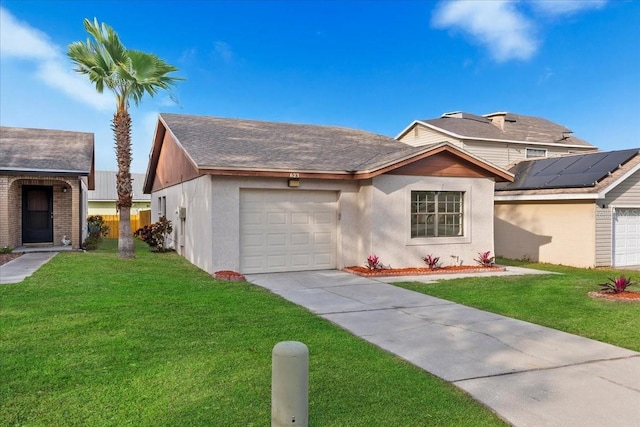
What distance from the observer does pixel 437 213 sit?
42.6 ft

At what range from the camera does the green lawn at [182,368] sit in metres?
3.61

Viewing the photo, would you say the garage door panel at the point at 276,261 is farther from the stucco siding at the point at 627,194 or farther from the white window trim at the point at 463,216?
the stucco siding at the point at 627,194

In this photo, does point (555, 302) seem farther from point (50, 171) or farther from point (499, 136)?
point (499, 136)

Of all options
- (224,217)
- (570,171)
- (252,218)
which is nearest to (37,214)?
(224,217)

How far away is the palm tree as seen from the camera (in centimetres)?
1297

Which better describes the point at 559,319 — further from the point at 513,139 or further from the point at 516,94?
the point at 516,94

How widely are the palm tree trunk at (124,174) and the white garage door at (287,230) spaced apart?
4667 millimetres

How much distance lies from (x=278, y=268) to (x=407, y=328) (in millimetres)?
5909

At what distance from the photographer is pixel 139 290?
27.8ft

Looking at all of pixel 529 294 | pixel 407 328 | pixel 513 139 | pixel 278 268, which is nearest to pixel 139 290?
pixel 278 268

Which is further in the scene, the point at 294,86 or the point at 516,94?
the point at 516,94

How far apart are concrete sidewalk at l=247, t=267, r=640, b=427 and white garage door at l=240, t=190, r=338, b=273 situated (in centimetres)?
319

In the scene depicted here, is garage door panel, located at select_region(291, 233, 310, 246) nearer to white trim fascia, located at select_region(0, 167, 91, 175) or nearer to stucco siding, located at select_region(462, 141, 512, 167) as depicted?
white trim fascia, located at select_region(0, 167, 91, 175)

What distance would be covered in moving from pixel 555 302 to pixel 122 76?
41.9 ft
